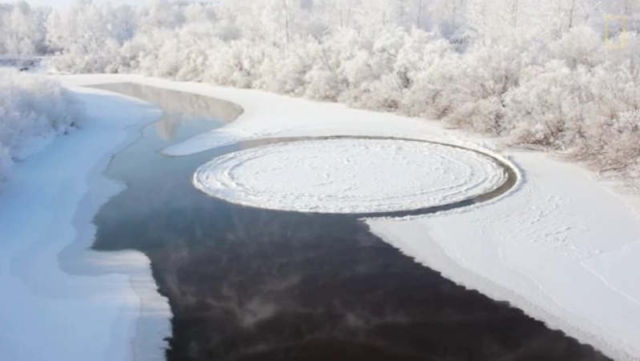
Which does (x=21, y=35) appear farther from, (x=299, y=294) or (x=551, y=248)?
(x=551, y=248)

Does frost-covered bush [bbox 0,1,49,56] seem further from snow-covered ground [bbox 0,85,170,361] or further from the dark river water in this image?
the dark river water

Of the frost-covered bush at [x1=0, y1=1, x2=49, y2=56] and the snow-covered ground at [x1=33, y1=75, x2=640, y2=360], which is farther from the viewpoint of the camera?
the frost-covered bush at [x1=0, y1=1, x2=49, y2=56]

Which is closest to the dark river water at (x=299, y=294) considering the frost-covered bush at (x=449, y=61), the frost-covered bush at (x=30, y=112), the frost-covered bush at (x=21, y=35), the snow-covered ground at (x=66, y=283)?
the snow-covered ground at (x=66, y=283)

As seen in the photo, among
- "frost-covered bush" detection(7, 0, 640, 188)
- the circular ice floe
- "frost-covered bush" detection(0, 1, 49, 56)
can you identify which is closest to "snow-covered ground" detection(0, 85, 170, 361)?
the circular ice floe

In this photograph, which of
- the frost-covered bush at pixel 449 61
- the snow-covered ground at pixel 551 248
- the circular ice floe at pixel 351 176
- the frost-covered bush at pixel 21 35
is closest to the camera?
the snow-covered ground at pixel 551 248

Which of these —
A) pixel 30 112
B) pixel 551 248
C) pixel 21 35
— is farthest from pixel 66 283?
pixel 21 35

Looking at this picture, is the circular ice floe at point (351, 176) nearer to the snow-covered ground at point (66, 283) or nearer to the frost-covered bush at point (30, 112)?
the snow-covered ground at point (66, 283)
